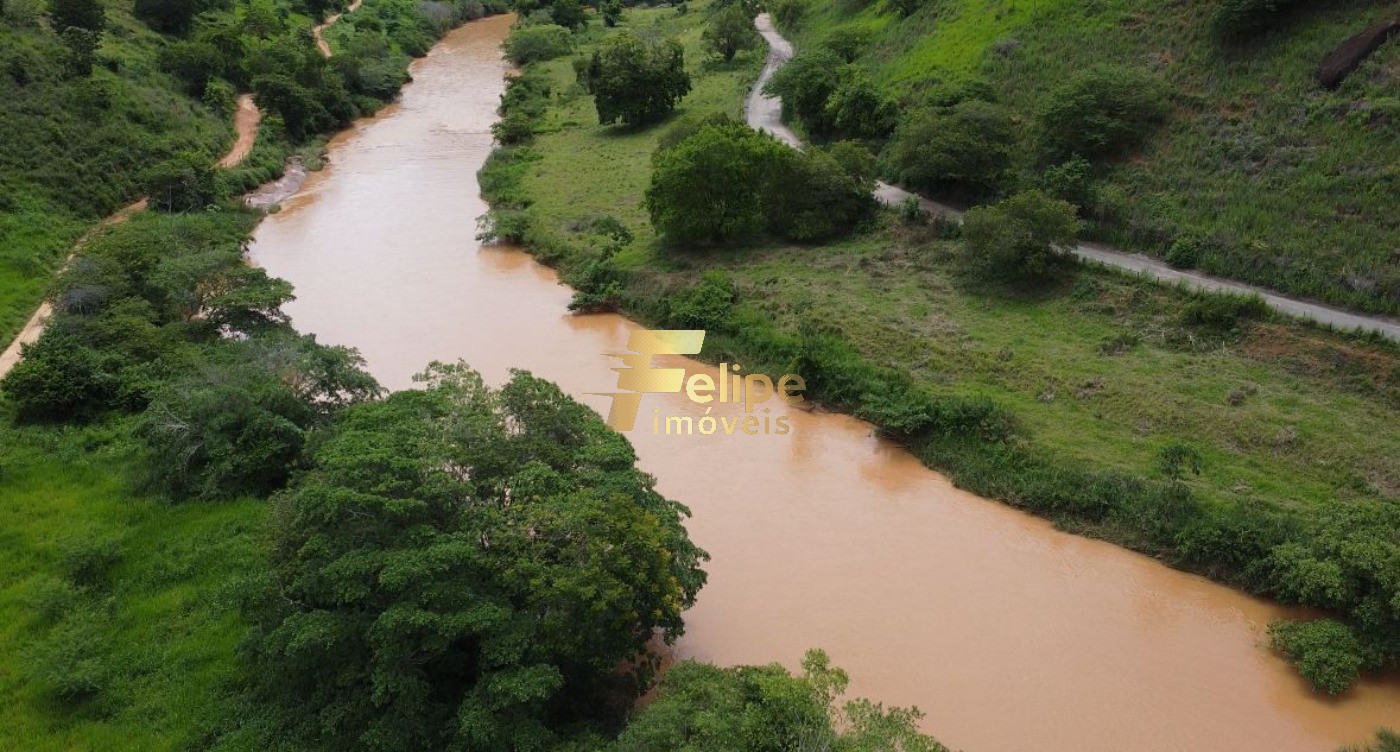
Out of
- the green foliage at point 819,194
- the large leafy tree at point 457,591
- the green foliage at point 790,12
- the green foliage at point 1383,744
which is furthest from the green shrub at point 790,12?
the green foliage at point 1383,744

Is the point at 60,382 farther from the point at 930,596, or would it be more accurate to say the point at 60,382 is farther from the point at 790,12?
the point at 790,12

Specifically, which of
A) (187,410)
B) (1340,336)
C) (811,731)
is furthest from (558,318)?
(1340,336)

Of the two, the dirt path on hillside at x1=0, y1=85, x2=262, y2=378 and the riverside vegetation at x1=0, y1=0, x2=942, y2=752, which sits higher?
the dirt path on hillside at x1=0, y1=85, x2=262, y2=378

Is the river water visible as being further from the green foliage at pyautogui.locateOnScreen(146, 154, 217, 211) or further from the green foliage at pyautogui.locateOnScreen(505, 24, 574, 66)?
the green foliage at pyautogui.locateOnScreen(505, 24, 574, 66)

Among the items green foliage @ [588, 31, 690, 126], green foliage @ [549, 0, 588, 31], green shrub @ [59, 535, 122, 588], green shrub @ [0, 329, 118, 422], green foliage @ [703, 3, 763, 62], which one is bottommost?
green shrub @ [59, 535, 122, 588]

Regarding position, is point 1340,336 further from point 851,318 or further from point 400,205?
point 400,205

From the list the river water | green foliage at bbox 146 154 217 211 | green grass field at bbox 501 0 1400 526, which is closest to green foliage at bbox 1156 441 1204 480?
green grass field at bbox 501 0 1400 526
